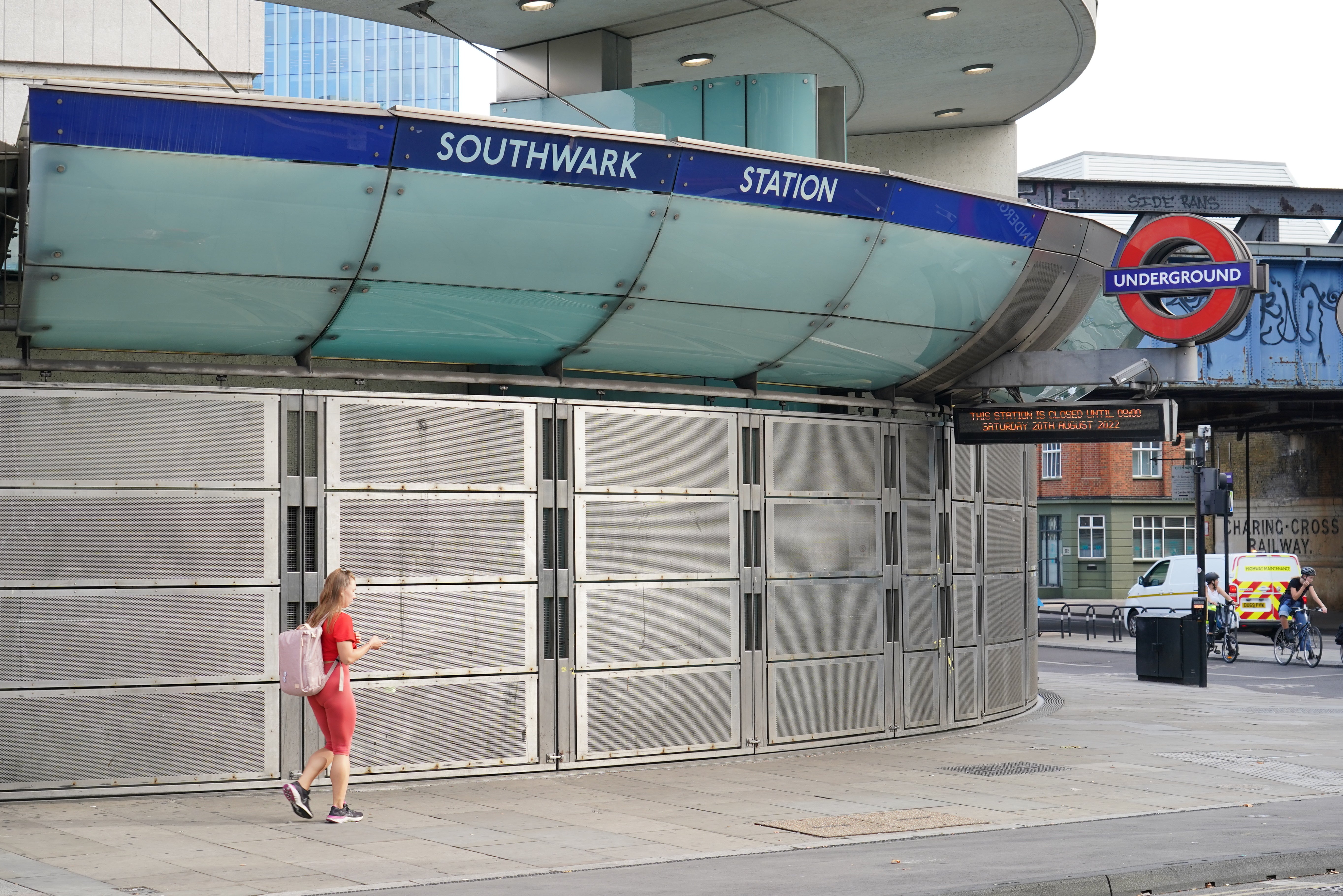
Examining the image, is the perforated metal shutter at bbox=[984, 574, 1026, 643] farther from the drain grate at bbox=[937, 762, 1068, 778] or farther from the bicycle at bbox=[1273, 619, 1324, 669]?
the bicycle at bbox=[1273, 619, 1324, 669]

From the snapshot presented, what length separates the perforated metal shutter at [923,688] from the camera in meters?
13.8

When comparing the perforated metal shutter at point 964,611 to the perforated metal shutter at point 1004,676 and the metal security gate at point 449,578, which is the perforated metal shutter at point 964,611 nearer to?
the perforated metal shutter at point 1004,676

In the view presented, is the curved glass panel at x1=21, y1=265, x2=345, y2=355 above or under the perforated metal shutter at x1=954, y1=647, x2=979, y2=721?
above

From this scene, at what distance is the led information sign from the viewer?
541 inches

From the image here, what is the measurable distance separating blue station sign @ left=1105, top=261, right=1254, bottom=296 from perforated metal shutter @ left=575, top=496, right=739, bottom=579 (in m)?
4.79

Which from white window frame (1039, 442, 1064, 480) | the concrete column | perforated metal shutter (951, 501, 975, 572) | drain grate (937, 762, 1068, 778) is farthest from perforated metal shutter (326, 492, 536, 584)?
white window frame (1039, 442, 1064, 480)

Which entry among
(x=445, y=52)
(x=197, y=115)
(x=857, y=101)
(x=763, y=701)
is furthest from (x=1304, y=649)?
(x=445, y=52)

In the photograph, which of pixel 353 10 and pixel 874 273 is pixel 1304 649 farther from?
pixel 353 10

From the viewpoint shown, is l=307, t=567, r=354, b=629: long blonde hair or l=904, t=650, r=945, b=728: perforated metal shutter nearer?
l=307, t=567, r=354, b=629: long blonde hair

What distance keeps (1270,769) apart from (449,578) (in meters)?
7.12

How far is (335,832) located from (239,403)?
10.7 feet

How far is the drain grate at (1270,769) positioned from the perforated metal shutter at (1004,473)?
341cm

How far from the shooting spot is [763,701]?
1248 cm

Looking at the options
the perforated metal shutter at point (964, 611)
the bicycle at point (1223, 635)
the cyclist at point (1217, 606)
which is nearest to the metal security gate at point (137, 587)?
the perforated metal shutter at point (964, 611)
